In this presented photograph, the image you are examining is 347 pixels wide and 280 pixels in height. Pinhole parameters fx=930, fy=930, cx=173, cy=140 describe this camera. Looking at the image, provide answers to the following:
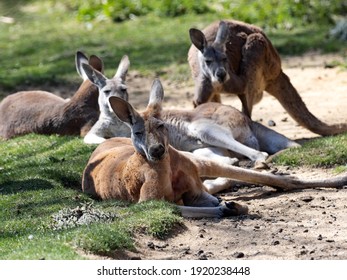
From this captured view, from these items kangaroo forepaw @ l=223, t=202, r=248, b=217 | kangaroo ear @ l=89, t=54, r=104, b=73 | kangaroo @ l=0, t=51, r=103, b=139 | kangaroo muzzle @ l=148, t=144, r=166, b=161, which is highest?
kangaroo muzzle @ l=148, t=144, r=166, b=161

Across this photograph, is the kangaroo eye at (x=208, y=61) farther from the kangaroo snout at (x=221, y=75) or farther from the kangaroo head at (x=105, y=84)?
the kangaroo head at (x=105, y=84)

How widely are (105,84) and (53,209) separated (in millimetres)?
3409

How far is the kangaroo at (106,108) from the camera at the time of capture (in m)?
10.3

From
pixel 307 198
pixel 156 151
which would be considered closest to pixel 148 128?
pixel 156 151

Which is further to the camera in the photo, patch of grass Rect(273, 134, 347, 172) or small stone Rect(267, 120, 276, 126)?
small stone Rect(267, 120, 276, 126)

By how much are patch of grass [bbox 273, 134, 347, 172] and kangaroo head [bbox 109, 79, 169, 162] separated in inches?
73.8

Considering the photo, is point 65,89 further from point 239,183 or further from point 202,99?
point 239,183

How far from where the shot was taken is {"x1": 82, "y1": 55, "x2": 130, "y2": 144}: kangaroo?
1028 cm

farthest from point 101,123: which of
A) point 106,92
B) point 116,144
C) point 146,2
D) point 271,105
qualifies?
point 146,2

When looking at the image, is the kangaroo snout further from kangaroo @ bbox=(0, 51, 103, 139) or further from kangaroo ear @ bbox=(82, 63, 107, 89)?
kangaroo @ bbox=(0, 51, 103, 139)

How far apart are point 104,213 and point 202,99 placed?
398 cm

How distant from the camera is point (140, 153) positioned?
7160 millimetres

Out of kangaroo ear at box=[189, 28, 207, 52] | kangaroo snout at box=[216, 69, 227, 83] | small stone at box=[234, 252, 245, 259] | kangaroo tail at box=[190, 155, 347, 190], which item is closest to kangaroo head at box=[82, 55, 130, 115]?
kangaroo ear at box=[189, 28, 207, 52]

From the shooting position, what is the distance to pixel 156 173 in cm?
700
